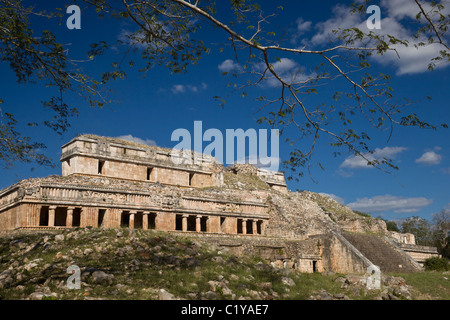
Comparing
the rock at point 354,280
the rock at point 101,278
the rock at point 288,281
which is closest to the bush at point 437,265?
the rock at point 354,280

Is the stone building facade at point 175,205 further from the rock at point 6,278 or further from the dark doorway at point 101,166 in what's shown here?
the rock at point 6,278

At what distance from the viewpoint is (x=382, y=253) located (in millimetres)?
22609

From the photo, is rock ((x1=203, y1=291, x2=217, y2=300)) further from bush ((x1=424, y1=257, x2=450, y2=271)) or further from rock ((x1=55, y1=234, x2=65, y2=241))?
bush ((x1=424, y1=257, x2=450, y2=271))

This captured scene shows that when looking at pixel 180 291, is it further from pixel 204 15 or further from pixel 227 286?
pixel 204 15

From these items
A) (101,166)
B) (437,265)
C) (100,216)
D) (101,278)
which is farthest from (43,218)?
(437,265)

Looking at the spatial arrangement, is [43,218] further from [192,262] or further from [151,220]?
[192,262]

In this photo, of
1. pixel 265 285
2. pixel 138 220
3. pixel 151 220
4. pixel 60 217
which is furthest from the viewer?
pixel 151 220

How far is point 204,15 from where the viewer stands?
716 cm

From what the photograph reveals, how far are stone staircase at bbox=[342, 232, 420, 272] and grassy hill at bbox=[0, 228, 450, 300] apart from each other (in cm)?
454

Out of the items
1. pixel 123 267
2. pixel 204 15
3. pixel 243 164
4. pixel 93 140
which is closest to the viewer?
pixel 204 15

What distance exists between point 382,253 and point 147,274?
636 inches

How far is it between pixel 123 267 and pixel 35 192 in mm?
7984
